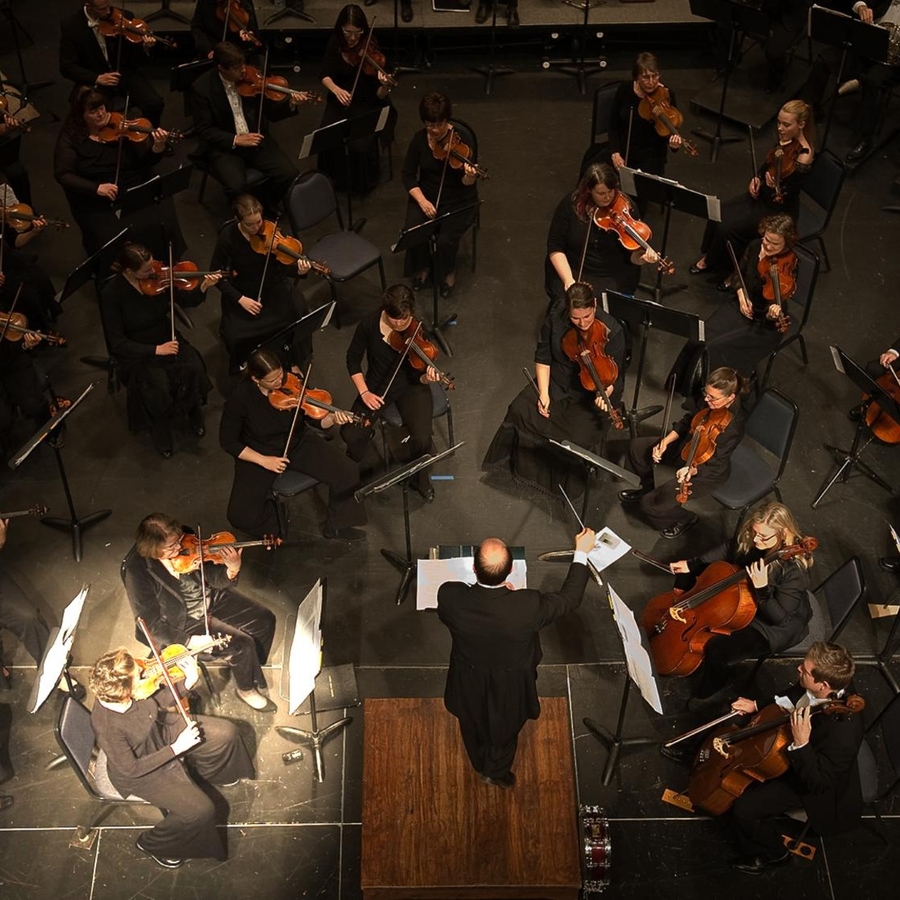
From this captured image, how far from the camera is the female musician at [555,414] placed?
6.04 metres

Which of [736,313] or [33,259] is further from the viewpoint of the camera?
[33,259]

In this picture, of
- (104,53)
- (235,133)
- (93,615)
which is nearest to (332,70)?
(235,133)

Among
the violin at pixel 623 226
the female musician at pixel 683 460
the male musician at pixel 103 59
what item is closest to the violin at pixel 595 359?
the female musician at pixel 683 460

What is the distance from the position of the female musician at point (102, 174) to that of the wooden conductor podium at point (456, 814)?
11.9ft

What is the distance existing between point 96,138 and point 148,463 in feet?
7.37

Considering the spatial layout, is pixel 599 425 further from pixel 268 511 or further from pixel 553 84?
pixel 553 84

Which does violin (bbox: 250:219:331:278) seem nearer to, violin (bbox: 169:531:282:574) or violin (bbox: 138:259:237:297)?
violin (bbox: 138:259:237:297)

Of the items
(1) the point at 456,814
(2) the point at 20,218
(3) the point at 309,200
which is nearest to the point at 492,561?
(1) the point at 456,814

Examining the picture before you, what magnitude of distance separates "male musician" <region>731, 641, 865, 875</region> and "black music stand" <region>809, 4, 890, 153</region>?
4.28 meters

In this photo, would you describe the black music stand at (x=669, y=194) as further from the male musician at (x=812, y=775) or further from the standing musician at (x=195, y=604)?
the standing musician at (x=195, y=604)

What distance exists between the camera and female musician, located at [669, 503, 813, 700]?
505 centimetres

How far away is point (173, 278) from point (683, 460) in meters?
3.08

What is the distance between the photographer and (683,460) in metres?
5.93

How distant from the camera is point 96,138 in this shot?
23.5 feet
